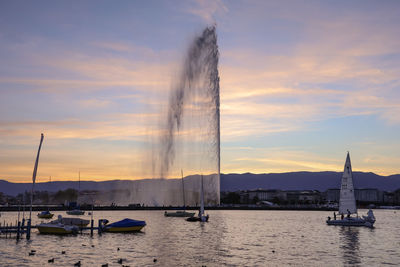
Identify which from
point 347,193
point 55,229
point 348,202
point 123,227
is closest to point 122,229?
point 123,227

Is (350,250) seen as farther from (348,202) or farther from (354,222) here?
(348,202)

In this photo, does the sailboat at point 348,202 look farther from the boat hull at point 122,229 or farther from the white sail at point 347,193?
the boat hull at point 122,229

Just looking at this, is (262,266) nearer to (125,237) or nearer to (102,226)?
(125,237)

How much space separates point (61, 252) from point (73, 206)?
15143cm

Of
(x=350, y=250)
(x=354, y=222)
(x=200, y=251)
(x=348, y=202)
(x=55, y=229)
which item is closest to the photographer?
(x=200, y=251)

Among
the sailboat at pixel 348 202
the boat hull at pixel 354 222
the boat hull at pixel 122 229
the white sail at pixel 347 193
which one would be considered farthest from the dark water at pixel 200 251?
the white sail at pixel 347 193

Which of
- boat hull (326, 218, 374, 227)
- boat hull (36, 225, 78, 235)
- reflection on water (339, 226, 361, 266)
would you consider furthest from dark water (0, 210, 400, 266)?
boat hull (326, 218, 374, 227)

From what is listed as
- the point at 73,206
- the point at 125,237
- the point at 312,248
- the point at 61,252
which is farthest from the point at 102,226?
the point at 73,206

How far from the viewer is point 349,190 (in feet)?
317

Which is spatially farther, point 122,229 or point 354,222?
point 354,222

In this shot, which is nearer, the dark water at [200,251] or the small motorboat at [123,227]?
the dark water at [200,251]

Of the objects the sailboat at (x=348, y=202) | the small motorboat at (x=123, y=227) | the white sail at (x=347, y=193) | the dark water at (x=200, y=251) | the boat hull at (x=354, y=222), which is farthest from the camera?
the white sail at (x=347, y=193)

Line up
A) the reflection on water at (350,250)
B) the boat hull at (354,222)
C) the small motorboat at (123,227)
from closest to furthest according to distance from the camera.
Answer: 1. the reflection on water at (350,250)
2. the small motorboat at (123,227)
3. the boat hull at (354,222)

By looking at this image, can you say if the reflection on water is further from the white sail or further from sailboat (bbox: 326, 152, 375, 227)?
the white sail
